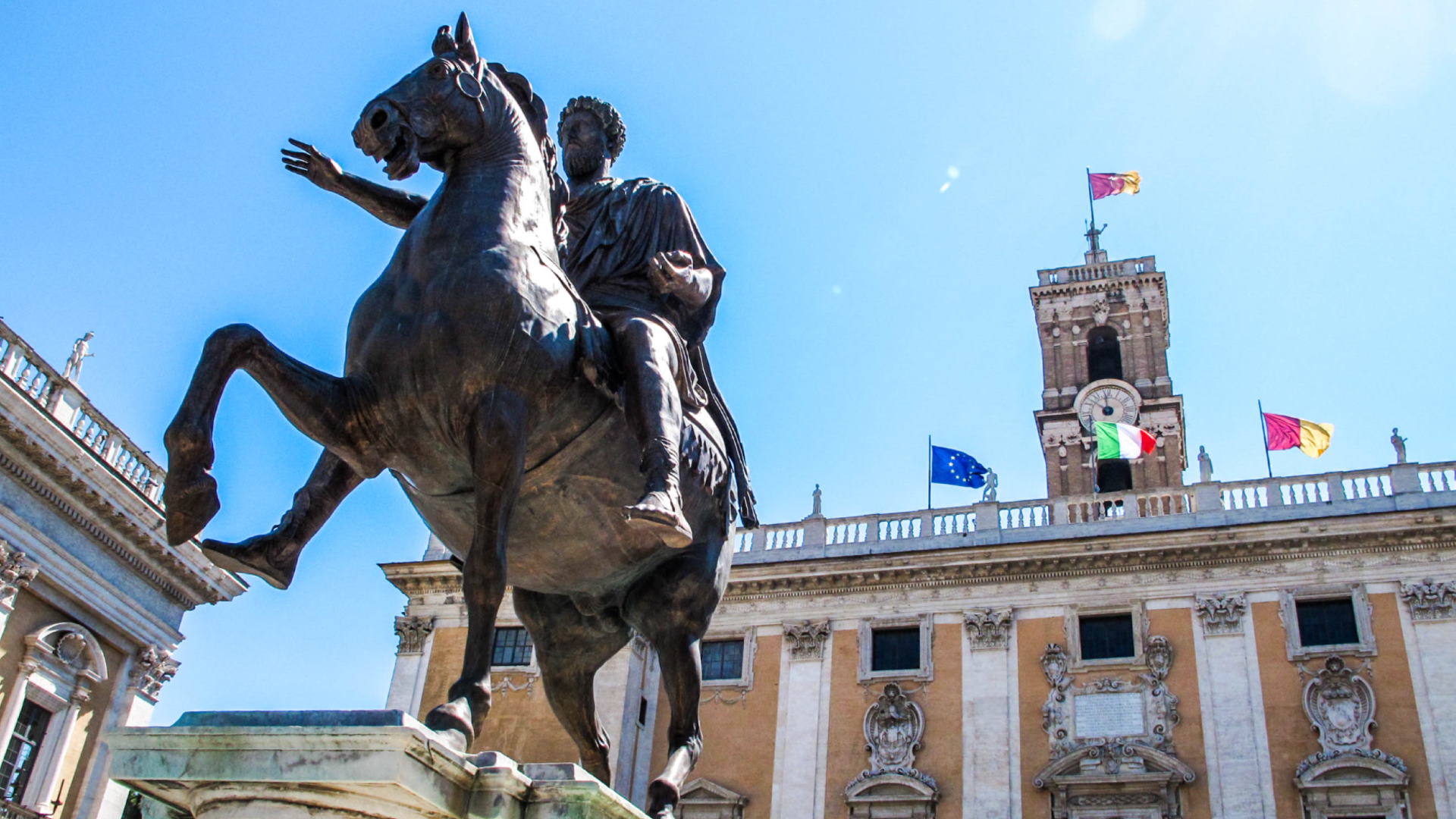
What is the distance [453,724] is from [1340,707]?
25.0 metres

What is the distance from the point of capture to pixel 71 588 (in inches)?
869

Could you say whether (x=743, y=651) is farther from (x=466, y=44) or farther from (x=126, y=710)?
(x=466, y=44)

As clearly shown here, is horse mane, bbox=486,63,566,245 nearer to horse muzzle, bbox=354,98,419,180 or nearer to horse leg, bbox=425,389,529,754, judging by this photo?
horse muzzle, bbox=354,98,419,180

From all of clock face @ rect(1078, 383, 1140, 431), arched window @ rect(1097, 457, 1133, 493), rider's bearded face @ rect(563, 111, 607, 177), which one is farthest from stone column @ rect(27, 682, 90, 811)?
clock face @ rect(1078, 383, 1140, 431)

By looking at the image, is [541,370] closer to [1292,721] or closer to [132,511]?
[132,511]

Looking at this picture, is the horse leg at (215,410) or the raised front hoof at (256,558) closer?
the horse leg at (215,410)

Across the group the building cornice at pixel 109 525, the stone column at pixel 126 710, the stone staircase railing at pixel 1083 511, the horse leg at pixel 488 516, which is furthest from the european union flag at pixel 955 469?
the horse leg at pixel 488 516

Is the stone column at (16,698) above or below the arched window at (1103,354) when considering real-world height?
below

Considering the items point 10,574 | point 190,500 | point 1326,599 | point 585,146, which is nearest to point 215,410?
point 190,500

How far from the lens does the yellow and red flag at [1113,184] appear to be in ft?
150

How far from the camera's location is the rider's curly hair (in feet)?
18.6

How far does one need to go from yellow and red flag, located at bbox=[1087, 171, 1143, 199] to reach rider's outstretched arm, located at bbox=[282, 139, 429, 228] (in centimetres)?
4346

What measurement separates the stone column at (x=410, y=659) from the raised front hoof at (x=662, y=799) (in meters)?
27.7

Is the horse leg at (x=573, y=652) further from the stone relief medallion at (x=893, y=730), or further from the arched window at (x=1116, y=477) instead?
the arched window at (x=1116, y=477)
